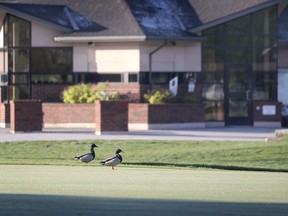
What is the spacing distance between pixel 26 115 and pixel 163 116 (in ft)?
18.4

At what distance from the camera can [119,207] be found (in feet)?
47.7

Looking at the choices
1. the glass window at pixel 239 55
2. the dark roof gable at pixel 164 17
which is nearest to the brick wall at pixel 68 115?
the dark roof gable at pixel 164 17

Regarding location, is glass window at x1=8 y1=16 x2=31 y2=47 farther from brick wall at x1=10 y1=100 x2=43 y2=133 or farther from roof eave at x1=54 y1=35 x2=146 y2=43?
brick wall at x1=10 y1=100 x2=43 y2=133

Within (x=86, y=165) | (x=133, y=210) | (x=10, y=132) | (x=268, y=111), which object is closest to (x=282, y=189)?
(x=133, y=210)

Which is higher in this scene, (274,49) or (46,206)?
(274,49)

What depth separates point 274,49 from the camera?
135 feet

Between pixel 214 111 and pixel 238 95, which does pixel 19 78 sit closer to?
pixel 214 111

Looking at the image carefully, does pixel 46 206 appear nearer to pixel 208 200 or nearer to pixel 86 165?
pixel 208 200

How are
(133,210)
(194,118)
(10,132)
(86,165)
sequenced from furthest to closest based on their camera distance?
(194,118) → (10,132) → (86,165) → (133,210)

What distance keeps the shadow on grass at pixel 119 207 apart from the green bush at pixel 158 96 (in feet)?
75.0

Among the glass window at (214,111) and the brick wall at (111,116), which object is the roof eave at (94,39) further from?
the glass window at (214,111)

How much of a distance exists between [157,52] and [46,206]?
25.6 metres

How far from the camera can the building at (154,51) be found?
39781 millimetres

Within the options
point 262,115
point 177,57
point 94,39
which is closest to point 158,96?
point 177,57
